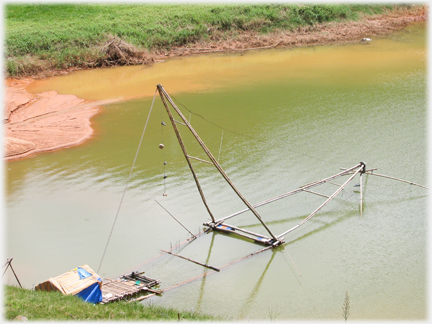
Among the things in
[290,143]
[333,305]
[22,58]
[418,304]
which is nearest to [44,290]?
[333,305]

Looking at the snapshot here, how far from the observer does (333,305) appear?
9570 mm

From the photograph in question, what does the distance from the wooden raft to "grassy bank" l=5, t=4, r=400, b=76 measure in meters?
22.5

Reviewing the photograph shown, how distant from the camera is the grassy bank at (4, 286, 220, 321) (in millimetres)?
7438

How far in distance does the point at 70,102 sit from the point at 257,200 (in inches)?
545

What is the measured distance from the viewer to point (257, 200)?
13703 mm

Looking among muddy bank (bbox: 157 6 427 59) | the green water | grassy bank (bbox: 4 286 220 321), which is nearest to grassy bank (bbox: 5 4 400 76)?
muddy bank (bbox: 157 6 427 59)

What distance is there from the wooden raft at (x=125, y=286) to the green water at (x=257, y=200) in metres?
0.41

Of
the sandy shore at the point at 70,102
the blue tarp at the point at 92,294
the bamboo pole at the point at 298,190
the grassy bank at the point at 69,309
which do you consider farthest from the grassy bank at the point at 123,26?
the grassy bank at the point at 69,309

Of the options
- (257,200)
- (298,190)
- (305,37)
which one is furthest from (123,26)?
(298,190)

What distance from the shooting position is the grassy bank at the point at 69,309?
24.4ft

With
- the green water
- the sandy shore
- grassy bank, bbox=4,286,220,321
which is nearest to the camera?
grassy bank, bbox=4,286,220,321

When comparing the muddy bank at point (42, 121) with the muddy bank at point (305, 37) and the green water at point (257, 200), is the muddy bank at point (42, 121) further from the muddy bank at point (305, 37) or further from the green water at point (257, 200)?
the muddy bank at point (305, 37)

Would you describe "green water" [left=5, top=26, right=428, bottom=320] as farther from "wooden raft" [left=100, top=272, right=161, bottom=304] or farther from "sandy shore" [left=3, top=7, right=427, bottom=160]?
"sandy shore" [left=3, top=7, right=427, bottom=160]

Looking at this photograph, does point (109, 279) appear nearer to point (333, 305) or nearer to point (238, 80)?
point (333, 305)
